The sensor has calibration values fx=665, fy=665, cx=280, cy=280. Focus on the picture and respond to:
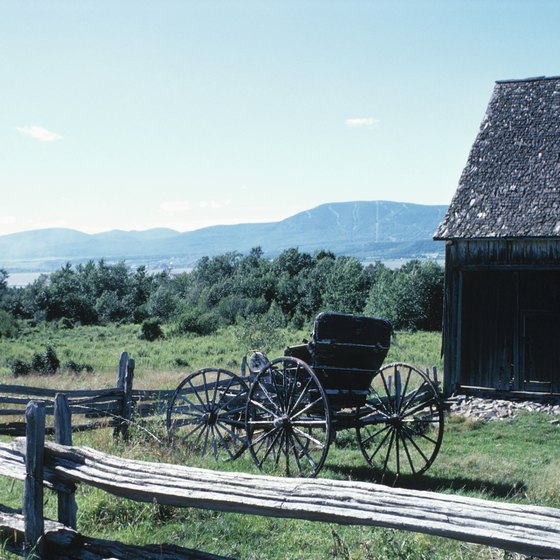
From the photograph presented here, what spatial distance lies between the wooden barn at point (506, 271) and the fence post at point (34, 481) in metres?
12.8

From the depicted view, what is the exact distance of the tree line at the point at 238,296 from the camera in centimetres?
4747

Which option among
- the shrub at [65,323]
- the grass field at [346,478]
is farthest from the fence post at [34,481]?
the shrub at [65,323]

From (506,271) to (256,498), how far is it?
13.3 m

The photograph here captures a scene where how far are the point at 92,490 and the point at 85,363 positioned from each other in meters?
23.4

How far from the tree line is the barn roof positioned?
812 inches

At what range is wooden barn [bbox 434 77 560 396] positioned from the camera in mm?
15867

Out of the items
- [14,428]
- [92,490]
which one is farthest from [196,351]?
[92,490]

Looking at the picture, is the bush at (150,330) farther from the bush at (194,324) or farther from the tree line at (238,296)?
the bush at (194,324)

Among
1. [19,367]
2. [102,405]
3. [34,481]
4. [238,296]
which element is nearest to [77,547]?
[34,481]

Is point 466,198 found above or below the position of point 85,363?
above

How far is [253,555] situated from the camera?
575cm

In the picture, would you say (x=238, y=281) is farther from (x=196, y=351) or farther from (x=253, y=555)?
(x=253, y=555)

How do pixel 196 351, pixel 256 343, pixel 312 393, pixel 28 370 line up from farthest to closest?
pixel 196 351
pixel 256 343
pixel 28 370
pixel 312 393

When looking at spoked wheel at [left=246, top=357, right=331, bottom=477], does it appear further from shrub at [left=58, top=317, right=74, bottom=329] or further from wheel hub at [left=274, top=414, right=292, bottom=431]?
shrub at [left=58, top=317, right=74, bottom=329]
